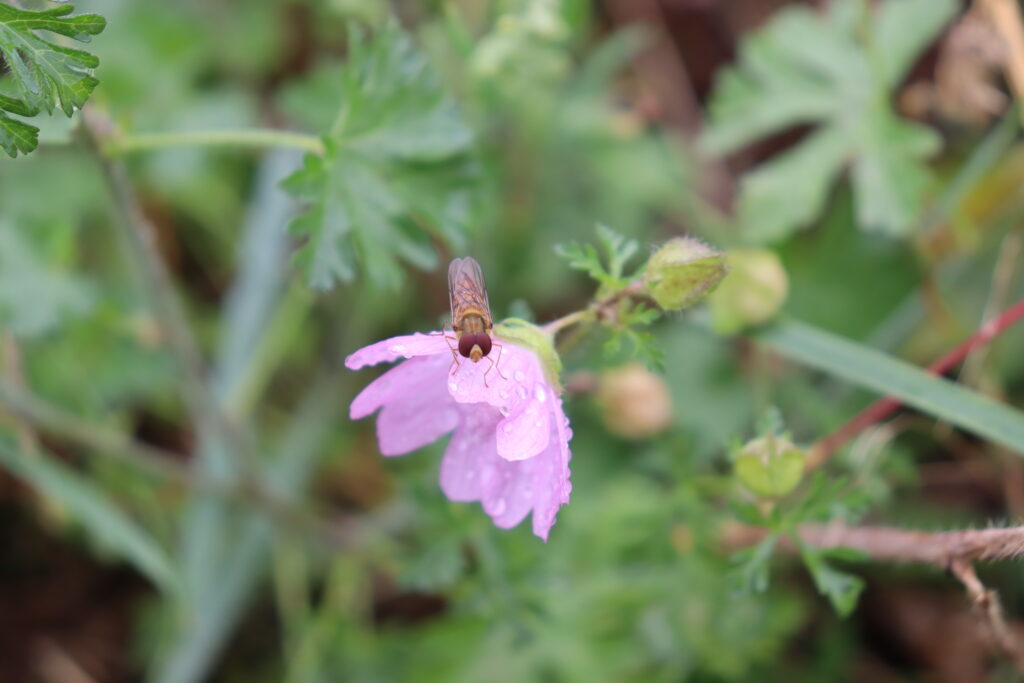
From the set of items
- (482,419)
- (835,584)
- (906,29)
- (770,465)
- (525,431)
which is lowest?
(835,584)

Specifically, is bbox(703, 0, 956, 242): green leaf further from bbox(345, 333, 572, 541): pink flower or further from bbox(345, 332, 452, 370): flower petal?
bbox(345, 332, 452, 370): flower petal

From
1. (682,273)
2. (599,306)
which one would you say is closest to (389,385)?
(599,306)

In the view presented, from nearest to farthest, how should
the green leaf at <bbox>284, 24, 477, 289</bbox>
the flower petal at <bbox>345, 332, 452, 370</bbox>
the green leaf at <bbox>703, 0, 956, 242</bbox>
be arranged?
the flower petal at <bbox>345, 332, 452, 370</bbox> < the green leaf at <bbox>284, 24, 477, 289</bbox> < the green leaf at <bbox>703, 0, 956, 242</bbox>

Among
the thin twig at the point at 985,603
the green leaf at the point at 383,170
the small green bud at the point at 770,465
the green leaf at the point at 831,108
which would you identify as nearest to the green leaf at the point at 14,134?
the green leaf at the point at 383,170

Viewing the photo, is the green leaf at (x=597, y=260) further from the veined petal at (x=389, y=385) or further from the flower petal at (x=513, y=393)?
the veined petal at (x=389, y=385)

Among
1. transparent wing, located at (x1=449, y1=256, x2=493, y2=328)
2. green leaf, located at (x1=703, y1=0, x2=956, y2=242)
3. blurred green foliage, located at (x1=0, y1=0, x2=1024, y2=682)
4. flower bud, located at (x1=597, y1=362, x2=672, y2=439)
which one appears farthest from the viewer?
flower bud, located at (x1=597, y1=362, x2=672, y2=439)

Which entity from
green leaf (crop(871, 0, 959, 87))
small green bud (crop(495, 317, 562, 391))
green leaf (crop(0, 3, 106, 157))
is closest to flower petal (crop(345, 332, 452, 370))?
small green bud (crop(495, 317, 562, 391))

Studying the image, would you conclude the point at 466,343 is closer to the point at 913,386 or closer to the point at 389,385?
the point at 389,385
